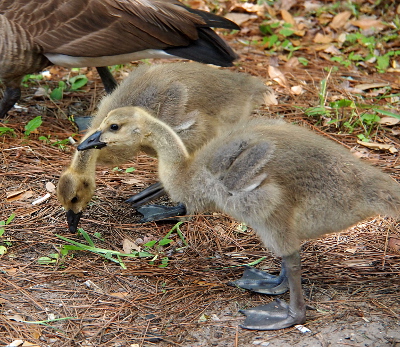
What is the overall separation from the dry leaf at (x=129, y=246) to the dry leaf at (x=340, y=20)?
4785 millimetres

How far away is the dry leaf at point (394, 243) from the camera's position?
4.16 meters

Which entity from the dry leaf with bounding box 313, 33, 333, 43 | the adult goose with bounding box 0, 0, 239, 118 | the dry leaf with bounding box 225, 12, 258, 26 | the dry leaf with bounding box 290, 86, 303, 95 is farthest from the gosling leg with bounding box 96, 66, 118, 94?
the dry leaf with bounding box 313, 33, 333, 43

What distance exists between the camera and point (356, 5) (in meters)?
8.34

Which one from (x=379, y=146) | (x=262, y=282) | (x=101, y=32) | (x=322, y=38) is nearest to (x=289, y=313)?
(x=262, y=282)

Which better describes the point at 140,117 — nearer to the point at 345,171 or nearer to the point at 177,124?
the point at 177,124

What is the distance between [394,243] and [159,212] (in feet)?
5.51

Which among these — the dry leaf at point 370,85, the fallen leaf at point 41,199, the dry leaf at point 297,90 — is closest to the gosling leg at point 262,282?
the fallen leaf at point 41,199

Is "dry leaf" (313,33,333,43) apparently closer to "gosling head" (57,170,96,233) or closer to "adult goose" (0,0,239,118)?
"adult goose" (0,0,239,118)

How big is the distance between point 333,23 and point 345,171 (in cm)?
507

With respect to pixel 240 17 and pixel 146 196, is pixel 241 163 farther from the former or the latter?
pixel 240 17

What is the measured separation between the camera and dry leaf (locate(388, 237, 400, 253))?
416 cm

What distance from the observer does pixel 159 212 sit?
4.63 meters

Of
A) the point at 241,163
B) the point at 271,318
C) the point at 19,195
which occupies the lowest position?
the point at 19,195

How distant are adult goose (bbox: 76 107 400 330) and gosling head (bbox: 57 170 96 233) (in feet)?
2.74
